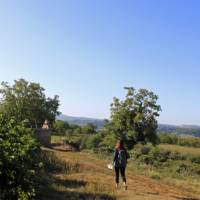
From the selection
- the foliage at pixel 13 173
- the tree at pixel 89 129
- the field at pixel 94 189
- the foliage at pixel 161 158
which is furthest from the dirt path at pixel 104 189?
the tree at pixel 89 129

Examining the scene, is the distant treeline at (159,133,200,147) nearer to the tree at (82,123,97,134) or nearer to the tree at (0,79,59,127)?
the tree at (82,123,97,134)

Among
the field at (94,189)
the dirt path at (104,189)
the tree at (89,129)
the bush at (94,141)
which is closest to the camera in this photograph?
the field at (94,189)

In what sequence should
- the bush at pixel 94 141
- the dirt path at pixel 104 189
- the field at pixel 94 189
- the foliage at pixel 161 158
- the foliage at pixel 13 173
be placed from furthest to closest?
the bush at pixel 94 141
the foliage at pixel 161 158
the dirt path at pixel 104 189
the field at pixel 94 189
the foliage at pixel 13 173

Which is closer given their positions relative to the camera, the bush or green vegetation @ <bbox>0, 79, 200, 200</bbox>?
green vegetation @ <bbox>0, 79, 200, 200</bbox>

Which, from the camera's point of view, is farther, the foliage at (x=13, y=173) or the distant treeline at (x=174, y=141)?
→ the distant treeline at (x=174, y=141)

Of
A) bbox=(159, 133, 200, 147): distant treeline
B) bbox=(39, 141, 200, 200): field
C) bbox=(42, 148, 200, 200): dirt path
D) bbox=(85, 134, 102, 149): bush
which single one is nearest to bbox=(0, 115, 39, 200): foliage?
bbox=(39, 141, 200, 200): field

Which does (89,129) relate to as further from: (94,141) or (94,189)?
(94,189)

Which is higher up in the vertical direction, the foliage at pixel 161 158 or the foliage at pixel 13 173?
the foliage at pixel 13 173

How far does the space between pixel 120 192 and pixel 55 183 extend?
10.1 ft

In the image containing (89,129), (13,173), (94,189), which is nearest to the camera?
(13,173)

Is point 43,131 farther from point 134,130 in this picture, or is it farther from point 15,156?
point 15,156

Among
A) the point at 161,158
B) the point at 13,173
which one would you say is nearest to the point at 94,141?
the point at 161,158

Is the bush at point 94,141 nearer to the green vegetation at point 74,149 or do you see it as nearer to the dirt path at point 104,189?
the green vegetation at point 74,149

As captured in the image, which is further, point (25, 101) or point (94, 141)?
point (94, 141)
